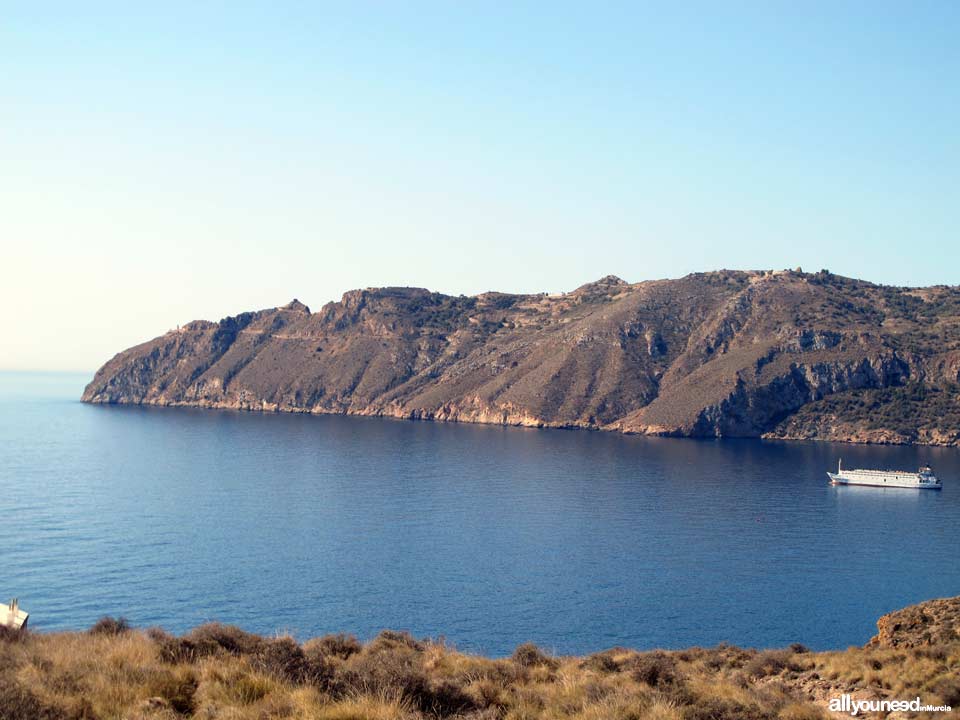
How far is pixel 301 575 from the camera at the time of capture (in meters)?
48.5

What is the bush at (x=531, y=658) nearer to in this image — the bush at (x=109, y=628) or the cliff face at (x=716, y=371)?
the bush at (x=109, y=628)

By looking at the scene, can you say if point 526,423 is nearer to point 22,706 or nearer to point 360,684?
point 360,684

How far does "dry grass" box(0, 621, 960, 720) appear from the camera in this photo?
34.0 ft

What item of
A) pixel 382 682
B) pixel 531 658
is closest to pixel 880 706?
pixel 531 658

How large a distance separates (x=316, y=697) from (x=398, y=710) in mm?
1095

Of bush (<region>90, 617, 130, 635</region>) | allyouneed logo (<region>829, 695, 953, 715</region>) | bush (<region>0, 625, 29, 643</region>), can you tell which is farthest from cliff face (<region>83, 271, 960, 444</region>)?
bush (<region>0, 625, 29, 643</region>)

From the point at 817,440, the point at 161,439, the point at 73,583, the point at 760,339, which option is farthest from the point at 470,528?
the point at 760,339

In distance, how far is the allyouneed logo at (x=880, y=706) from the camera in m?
15.6

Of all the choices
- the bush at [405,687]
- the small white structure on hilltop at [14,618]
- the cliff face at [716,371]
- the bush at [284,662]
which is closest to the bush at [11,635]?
the small white structure on hilltop at [14,618]

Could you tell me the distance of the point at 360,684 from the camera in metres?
11.9

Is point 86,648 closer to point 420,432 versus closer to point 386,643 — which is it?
point 386,643

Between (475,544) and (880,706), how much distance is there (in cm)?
4263

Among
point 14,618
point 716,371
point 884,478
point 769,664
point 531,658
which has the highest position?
point 716,371

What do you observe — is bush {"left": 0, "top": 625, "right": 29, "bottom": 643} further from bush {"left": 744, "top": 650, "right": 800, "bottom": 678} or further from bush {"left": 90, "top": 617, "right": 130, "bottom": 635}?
bush {"left": 744, "top": 650, "right": 800, "bottom": 678}
